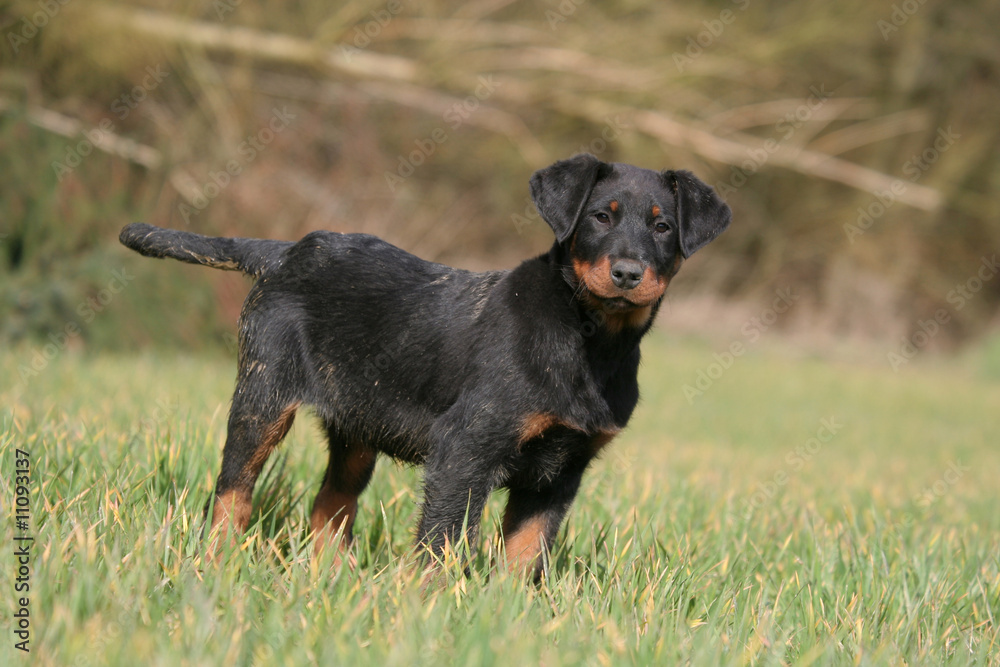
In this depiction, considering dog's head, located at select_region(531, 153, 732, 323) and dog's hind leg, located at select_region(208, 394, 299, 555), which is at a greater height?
dog's head, located at select_region(531, 153, 732, 323)

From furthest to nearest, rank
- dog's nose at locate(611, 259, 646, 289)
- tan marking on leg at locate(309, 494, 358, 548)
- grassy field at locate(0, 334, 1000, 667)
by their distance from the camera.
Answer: tan marking on leg at locate(309, 494, 358, 548) → dog's nose at locate(611, 259, 646, 289) → grassy field at locate(0, 334, 1000, 667)

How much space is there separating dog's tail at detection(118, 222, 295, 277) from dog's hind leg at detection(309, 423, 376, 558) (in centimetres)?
73

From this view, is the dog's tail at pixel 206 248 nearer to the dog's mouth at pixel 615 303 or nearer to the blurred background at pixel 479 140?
the dog's mouth at pixel 615 303

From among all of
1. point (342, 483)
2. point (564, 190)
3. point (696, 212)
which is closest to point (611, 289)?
point (564, 190)

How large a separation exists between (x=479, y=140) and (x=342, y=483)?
1221cm

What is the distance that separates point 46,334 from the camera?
888 cm

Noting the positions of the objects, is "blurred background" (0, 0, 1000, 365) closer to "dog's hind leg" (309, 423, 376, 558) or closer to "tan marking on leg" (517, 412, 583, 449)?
"dog's hind leg" (309, 423, 376, 558)

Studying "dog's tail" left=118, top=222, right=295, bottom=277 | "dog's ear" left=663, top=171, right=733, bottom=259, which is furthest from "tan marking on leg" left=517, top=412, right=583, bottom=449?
"dog's tail" left=118, top=222, right=295, bottom=277

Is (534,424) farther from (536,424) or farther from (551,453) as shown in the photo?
(551,453)

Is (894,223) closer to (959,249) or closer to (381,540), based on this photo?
(959,249)

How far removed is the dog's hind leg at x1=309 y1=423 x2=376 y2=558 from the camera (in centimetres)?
382

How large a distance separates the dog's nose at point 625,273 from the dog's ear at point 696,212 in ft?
1.34

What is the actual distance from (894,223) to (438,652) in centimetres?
2056

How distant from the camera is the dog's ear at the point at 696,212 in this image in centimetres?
356
